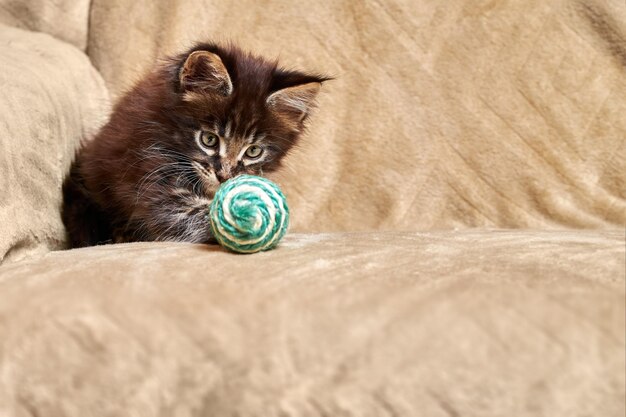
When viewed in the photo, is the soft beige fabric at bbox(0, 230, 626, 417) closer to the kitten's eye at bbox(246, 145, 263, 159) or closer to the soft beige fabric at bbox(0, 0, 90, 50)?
the kitten's eye at bbox(246, 145, 263, 159)

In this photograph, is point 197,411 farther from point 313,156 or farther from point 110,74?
point 110,74

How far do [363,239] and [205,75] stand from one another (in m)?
0.54

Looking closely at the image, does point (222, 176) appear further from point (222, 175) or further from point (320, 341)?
point (320, 341)

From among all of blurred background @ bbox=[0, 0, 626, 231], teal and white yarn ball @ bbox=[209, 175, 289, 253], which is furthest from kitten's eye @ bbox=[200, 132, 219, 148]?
blurred background @ bbox=[0, 0, 626, 231]

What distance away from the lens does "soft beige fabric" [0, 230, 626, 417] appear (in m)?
0.87

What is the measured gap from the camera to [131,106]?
1.73 meters

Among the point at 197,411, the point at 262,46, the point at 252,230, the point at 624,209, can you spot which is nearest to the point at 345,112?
the point at 262,46

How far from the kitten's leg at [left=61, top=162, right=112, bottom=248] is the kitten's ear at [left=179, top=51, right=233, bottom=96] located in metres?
0.41

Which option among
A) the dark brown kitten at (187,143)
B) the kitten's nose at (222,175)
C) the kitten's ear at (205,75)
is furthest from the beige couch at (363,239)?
the kitten's ear at (205,75)

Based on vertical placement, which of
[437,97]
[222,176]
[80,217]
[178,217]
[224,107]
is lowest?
[80,217]

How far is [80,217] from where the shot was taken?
1666 millimetres

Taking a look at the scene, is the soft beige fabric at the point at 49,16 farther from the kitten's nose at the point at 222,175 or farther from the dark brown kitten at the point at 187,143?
the kitten's nose at the point at 222,175

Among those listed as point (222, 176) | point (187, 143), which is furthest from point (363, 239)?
point (187, 143)

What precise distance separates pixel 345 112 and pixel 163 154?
745mm
